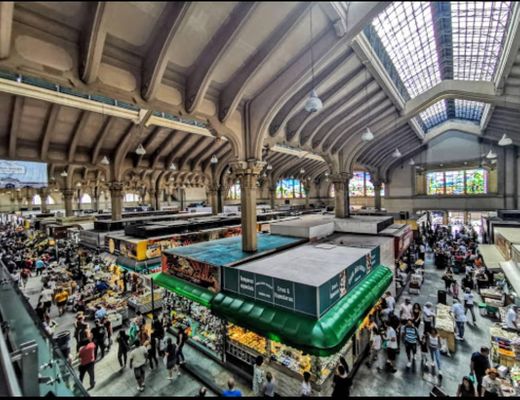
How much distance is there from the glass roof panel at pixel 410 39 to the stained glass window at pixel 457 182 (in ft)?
47.8

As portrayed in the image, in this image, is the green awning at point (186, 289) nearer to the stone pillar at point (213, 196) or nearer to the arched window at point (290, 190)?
the stone pillar at point (213, 196)

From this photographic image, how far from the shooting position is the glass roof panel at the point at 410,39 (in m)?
7.98

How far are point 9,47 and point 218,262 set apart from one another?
19.5ft

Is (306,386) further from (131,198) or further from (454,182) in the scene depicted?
(131,198)

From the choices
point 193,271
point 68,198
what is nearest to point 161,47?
point 193,271

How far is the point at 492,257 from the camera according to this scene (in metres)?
11.3

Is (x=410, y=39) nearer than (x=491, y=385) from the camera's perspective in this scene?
No

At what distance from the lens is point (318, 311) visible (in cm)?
491

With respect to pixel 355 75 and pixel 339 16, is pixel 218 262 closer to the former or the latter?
pixel 339 16

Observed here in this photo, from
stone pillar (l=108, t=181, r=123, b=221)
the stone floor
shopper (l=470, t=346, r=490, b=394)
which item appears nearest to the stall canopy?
the stone floor

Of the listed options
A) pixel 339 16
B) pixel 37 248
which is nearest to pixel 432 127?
pixel 339 16

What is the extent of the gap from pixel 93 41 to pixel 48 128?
10.4 metres

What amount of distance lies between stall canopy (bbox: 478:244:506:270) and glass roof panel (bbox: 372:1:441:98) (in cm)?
942

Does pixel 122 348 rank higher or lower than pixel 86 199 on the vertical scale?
lower
